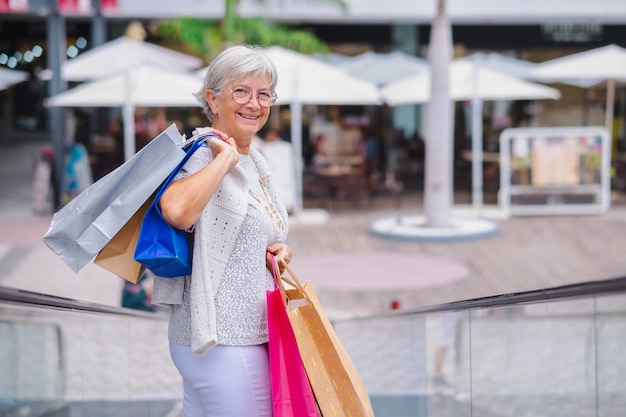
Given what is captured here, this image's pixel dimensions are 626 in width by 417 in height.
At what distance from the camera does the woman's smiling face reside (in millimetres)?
2855

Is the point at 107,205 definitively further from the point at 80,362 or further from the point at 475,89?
the point at 475,89

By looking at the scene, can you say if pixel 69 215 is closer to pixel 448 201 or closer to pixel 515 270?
pixel 515 270

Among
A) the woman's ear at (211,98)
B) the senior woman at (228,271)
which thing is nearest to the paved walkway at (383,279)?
the senior woman at (228,271)

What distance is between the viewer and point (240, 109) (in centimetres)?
287

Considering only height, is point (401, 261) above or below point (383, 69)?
below

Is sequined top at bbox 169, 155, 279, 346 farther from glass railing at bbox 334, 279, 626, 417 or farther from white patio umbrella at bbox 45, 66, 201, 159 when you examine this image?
white patio umbrella at bbox 45, 66, 201, 159

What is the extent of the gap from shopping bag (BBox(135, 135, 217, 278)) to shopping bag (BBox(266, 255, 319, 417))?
326 mm

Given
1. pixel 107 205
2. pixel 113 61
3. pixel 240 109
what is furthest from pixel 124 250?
pixel 113 61

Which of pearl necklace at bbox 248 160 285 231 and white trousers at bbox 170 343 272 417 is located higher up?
pearl necklace at bbox 248 160 285 231

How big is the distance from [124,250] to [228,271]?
0.32 meters

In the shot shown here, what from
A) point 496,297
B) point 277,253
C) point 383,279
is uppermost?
point 277,253

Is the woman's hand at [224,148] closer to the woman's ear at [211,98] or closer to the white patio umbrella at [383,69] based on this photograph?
the woman's ear at [211,98]

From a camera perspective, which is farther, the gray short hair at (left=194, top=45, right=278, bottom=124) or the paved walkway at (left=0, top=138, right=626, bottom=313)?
the paved walkway at (left=0, top=138, right=626, bottom=313)

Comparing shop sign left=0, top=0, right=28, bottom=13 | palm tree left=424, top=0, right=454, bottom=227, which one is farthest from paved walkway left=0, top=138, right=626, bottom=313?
shop sign left=0, top=0, right=28, bottom=13
